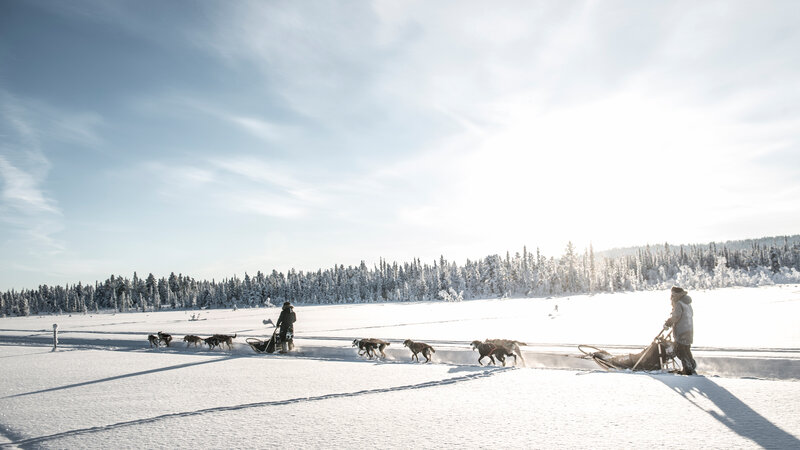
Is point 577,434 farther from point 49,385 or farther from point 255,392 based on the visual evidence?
point 49,385

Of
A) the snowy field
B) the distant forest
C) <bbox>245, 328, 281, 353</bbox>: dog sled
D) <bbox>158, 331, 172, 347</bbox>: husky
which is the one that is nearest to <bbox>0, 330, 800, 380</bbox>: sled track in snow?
the snowy field

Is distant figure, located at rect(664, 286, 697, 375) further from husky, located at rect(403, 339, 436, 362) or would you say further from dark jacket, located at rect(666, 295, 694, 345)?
husky, located at rect(403, 339, 436, 362)

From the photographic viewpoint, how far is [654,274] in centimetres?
16362

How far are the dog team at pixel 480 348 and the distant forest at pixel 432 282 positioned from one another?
10169 cm

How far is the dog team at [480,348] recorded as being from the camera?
1172 centimetres

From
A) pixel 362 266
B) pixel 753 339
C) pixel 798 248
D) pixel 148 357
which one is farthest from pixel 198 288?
pixel 798 248

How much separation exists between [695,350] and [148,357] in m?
17.5

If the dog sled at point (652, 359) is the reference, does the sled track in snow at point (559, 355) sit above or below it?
below

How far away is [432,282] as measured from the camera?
143250mm

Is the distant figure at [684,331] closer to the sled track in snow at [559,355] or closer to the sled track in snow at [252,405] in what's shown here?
the sled track in snow at [559,355]

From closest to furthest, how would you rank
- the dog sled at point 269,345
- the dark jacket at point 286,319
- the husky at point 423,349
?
the husky at point 423,349 → the dark jacket at point 286,319 → the dog sled at point 269,345

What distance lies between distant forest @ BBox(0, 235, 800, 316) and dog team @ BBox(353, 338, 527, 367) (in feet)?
334

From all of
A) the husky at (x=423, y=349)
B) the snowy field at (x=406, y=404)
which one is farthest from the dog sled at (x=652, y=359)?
the husky at (x=423, y=349)

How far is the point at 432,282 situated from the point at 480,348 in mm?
132298
